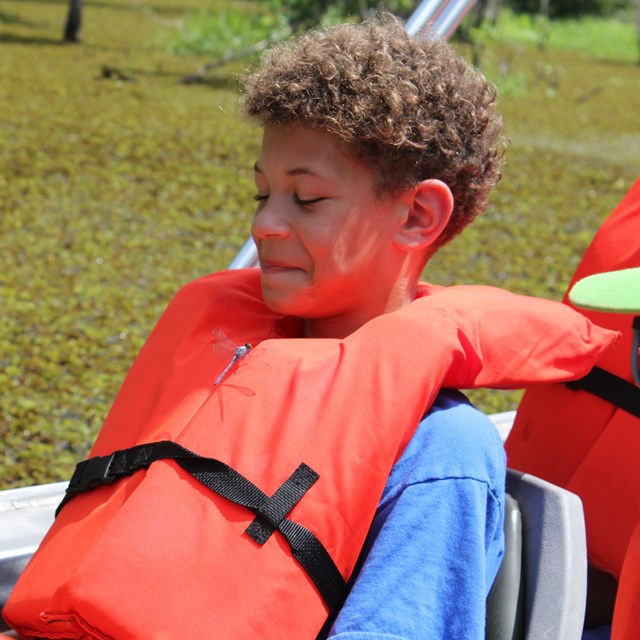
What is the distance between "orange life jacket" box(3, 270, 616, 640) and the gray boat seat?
0.68 ft

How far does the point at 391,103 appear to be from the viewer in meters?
1.59

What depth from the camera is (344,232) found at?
162cm

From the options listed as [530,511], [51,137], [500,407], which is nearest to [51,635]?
[530,511]

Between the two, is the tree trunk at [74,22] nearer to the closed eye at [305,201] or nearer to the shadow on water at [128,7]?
the shadow on water at [128,7]

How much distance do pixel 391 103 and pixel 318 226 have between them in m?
0.22

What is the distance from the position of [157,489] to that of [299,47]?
2.49ft

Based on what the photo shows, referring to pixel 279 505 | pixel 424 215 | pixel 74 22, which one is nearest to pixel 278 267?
pixel 424 215

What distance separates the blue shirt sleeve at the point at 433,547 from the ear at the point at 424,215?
35 centimetres

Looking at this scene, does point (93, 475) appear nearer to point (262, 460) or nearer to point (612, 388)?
point (262, 460)

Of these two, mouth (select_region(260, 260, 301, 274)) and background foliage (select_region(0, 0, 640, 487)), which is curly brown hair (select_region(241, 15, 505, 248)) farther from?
background foliage (select_region(0, 0, 640, 487))

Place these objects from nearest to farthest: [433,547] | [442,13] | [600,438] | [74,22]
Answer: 1. [433,547]
2. [600,438]
3. [442,13]
4. [74,22]

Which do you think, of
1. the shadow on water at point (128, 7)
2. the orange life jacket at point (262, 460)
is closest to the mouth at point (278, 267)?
the orange life jacket at point (262, 460)

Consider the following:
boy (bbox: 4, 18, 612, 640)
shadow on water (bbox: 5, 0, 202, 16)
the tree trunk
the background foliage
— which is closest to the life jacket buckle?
boy (bbox: 4, 18, 612, 640)

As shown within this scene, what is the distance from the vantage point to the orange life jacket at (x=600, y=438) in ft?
5.69
